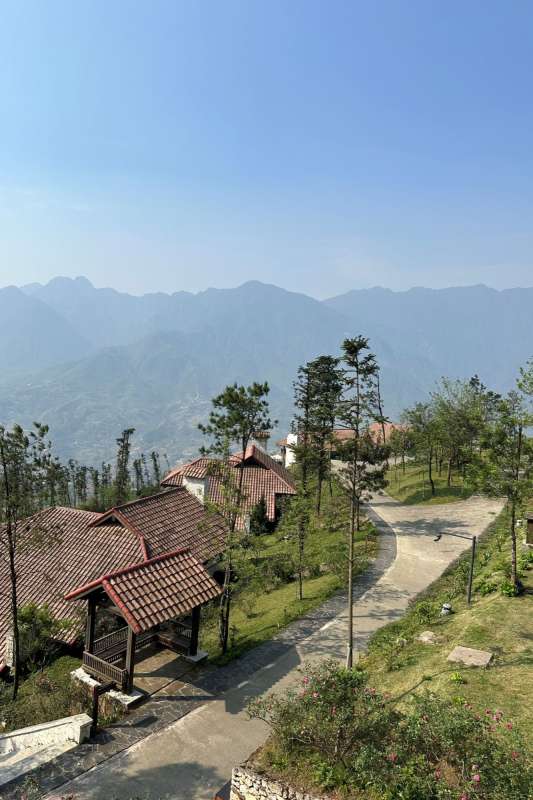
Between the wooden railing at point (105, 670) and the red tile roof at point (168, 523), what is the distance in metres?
7.41

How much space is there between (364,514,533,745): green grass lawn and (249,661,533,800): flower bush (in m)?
1.25

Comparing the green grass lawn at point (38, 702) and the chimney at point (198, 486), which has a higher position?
the chimney at point (198, 486)

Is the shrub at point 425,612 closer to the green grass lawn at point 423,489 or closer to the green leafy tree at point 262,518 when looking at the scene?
the green grass lawn at point 423,489

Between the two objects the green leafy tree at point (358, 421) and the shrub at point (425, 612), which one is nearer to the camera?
the green leafy tree at point (358, 421)

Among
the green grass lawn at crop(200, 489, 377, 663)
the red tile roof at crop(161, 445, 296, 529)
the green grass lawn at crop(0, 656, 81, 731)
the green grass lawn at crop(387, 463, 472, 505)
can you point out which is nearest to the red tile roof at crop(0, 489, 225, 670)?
the green grass lawn at crop(200, 489, 377, 663)

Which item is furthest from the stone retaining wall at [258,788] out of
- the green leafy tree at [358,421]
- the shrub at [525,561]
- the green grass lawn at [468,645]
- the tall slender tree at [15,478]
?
the shrub at [525,561]

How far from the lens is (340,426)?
1623 cm

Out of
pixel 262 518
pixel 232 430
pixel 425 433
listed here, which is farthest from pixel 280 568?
pixel 425 433

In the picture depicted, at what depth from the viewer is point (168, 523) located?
87.3ft

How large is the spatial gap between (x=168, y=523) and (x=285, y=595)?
22.7 feet

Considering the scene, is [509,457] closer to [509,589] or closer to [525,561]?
[509,589]

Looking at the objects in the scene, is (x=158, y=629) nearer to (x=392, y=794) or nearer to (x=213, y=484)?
(x=392, y=794)

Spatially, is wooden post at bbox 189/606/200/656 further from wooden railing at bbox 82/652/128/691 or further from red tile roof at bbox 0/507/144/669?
red tile roof at bbox 0/507/144/669

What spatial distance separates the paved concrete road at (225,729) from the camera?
12.5 m
